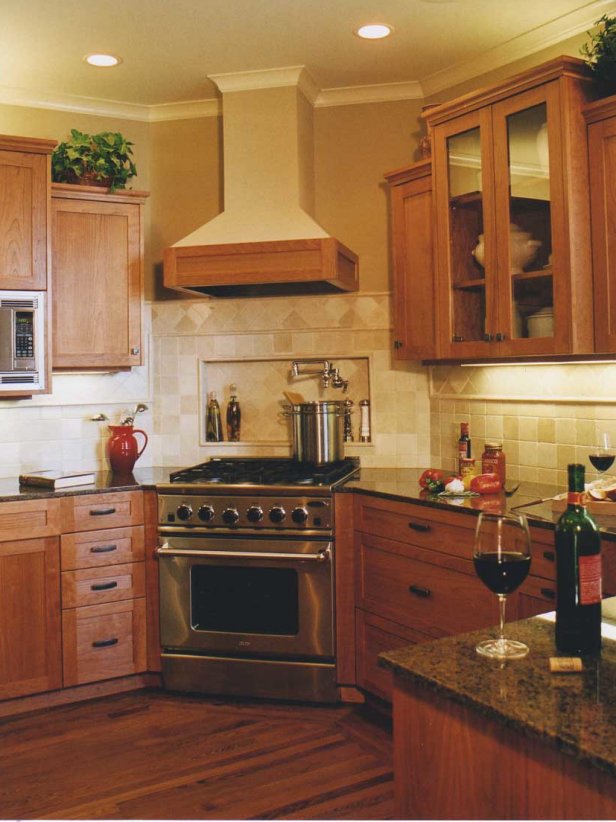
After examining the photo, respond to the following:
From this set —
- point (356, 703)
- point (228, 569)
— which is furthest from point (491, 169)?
point (356, 703)

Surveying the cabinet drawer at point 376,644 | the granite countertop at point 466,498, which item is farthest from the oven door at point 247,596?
the granite countertop at point 466,498

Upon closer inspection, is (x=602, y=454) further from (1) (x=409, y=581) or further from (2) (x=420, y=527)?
(1) (x=409, y=581)

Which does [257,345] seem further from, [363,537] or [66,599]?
[66,599]

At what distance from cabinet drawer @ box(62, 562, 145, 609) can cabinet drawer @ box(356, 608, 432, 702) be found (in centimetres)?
101

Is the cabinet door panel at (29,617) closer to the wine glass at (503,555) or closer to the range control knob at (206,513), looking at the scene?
the range control knob at (206,513)

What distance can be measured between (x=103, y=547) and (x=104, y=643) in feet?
1.38

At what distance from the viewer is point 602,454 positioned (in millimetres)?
2986

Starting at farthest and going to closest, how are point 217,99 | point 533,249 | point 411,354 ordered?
point 217,99, point 411,354, point 533,249

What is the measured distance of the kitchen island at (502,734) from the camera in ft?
3.26

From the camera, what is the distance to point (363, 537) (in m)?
3.42

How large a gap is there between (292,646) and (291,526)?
0.51 m

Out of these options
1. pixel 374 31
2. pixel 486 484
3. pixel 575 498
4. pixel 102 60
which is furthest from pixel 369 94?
pixel 575 498

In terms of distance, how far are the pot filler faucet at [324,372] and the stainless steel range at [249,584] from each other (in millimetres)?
667

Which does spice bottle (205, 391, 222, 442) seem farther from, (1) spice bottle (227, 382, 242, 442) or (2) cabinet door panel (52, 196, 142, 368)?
(2) cabinet door panel (52, 196, 142, 368)
